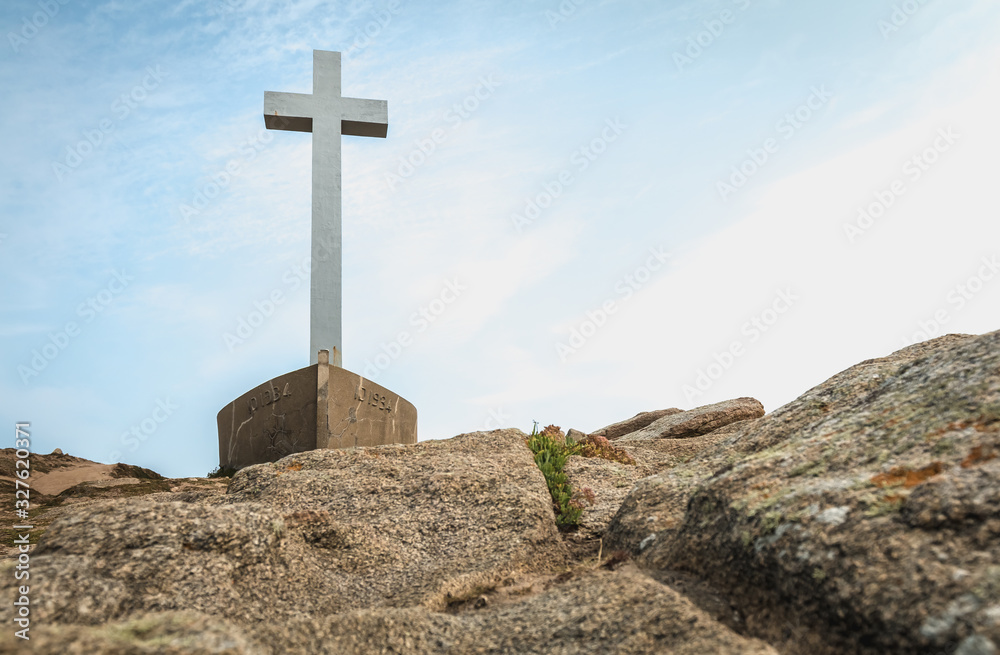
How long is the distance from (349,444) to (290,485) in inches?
195

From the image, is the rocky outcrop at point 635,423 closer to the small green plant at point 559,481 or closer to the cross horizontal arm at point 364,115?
the small green plant at point 559,481

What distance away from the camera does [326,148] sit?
41.9ft

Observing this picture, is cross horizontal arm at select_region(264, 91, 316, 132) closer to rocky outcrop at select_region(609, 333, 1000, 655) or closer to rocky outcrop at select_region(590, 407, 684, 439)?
rocky outcrop at select_region(590, 407, 684, 439)

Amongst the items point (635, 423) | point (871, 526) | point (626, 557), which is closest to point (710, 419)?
point (635, 423)

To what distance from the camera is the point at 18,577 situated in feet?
9.23

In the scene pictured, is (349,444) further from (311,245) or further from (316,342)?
(311,245)

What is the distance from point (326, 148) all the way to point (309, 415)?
555cm

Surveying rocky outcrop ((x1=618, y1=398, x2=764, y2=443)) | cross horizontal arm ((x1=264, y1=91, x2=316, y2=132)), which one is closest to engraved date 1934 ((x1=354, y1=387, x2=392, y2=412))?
rocky outcrop ((x1=618, y1=398, x2=764, y2=443))

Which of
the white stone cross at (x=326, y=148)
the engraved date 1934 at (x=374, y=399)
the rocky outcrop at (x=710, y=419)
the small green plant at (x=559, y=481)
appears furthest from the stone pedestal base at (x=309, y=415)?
the small green plant at (x=559, y=481)

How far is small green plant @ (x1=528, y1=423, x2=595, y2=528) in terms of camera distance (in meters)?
4.73

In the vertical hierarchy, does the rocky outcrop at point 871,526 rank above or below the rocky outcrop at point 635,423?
below

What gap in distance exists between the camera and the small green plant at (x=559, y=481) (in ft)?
15.5

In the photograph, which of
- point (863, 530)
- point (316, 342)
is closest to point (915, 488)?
point (863, 530)

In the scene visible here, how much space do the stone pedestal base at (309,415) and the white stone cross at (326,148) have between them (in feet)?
5.42
